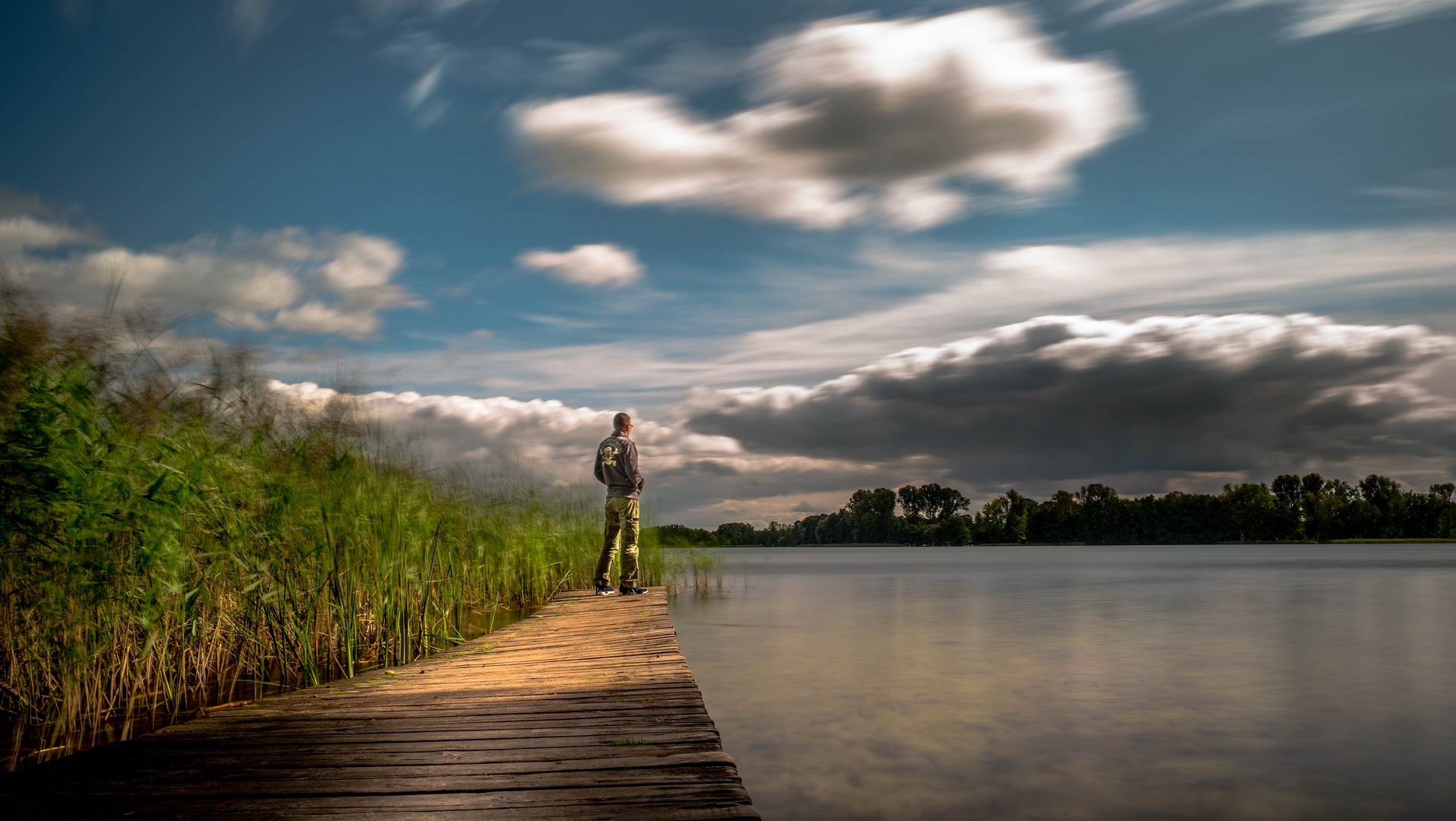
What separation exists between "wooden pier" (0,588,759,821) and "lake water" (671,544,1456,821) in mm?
2494

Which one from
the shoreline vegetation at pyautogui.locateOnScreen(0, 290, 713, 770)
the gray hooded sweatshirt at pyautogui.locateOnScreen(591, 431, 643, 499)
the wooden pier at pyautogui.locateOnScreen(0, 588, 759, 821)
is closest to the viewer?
the wooden pier at pyautogui.locateOnScreen(0, 588, 759, 821)

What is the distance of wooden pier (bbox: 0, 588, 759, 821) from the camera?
3.21m

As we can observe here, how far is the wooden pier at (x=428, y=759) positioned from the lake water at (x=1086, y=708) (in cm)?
249

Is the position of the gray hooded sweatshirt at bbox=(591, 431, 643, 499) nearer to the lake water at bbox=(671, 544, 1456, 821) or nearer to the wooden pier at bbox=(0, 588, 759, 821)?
the lake water at bbox=(671, 544, 1456, 821)

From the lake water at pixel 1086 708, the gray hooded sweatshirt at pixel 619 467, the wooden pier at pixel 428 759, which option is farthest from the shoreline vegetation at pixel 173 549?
the lake water at pixel 1086 708

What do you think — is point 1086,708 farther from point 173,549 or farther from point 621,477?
point 173,549

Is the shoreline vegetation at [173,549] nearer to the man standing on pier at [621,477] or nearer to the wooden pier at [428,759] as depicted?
the wooden pier at [428,759]

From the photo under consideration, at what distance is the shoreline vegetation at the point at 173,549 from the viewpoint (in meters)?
5.22

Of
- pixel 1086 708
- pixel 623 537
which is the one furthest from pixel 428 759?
pixel 1086 708

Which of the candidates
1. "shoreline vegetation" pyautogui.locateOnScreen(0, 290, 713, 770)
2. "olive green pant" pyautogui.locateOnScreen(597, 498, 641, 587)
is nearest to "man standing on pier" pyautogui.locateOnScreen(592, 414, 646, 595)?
"olive green pant" pyautogui.locateOnScreen(597, 498, 641, 587)

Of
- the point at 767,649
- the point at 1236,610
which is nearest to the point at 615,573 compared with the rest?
the point at 767,649

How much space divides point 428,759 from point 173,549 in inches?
110

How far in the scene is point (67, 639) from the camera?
210 inches

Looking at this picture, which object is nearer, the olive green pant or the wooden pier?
the wooden pier
